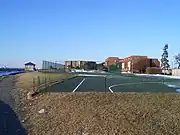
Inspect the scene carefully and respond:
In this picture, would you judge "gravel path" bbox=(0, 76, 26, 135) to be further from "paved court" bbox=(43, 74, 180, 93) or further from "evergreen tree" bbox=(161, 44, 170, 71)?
"evergreen tree" bbox=(161, 44, 170, 71)

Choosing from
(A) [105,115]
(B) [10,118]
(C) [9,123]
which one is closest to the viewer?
(A) [105,115]

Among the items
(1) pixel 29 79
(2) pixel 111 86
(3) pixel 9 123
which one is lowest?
(3) pixel 9 123

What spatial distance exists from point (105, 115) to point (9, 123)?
15.0ft

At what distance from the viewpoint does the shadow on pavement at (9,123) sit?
483 inches

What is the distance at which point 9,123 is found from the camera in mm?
13609

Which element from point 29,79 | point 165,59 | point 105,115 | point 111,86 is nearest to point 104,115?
point 105,115

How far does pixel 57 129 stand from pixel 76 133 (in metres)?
1.18

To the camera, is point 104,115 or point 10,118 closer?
point 104,115

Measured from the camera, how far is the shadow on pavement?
12266 millimetres

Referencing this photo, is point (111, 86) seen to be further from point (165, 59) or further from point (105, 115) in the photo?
point (165, 59)

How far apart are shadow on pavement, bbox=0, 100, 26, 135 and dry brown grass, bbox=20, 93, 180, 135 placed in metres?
0.46

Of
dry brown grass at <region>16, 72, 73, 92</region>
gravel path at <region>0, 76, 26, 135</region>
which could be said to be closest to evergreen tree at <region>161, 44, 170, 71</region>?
dry brown grass at <region>16, 72, 73, 92</region>

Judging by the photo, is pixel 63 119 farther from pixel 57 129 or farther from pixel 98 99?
pixel 98 99

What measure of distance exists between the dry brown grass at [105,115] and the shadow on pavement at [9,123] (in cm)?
46
